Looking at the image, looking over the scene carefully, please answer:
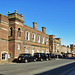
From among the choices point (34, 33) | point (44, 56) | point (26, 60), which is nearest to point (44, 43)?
point (34, 33)

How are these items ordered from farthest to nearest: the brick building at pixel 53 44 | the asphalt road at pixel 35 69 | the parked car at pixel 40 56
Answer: the brick building at pixel 53 44 < the parked car at pixel 40 56 < the asphalt road at pixel 35 69

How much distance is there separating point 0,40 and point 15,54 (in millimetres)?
4610

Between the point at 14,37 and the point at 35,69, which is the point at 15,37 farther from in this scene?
the point at 35,69

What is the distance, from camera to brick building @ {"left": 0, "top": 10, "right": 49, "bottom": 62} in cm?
2509

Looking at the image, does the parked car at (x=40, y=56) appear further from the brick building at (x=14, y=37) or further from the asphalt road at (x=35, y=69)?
the asphalt road at (x=35, y=69)

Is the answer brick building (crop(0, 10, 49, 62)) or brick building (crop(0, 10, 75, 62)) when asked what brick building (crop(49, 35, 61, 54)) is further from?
brick building (crop(0, 10, 49, 62))

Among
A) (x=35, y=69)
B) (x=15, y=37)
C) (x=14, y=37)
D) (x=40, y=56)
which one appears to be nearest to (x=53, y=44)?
(x=40, y=56)

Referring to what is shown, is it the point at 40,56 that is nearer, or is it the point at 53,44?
the point at 40,56

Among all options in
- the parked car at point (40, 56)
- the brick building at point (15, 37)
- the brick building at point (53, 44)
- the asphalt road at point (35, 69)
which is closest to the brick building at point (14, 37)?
the brick building at point (15, 37)

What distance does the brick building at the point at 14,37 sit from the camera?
25094 millimetres

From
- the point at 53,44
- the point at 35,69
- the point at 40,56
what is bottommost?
the point at 35,69

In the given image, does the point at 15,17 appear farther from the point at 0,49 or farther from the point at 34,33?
the point at 34,33

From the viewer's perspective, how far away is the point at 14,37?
90.4 feet

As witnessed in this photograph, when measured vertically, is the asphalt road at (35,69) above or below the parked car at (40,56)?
below
